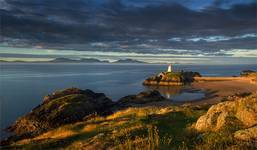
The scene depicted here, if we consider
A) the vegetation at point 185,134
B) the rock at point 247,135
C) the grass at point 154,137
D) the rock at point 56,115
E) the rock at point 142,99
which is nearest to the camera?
the grass at point 154,137

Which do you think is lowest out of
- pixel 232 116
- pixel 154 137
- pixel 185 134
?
pixel 185 134

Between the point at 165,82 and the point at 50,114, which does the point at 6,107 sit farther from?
the point at 165,82

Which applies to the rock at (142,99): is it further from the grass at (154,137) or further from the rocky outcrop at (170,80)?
the rocky outcrop at (170,80)

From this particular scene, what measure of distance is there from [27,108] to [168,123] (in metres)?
42.1

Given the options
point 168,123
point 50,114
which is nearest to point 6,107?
point 50,114

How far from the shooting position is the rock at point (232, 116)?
49.1ft

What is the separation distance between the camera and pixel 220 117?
15.5 m

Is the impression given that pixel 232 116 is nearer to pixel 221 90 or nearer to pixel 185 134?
pixel 185 134

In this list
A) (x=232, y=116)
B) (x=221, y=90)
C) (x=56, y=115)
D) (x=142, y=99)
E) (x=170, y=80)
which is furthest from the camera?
(x=170, y=80)

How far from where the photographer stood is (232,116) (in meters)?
15.6

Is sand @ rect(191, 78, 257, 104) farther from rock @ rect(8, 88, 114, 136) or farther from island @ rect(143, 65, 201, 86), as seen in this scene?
rock @ rect(8, 88, 114, 136)

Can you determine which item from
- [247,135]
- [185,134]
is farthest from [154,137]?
[247,135]

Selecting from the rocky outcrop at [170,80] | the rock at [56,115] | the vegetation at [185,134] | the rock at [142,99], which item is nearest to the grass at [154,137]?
the vegetation at [185,134]

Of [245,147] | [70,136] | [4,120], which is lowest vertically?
[4,120]
